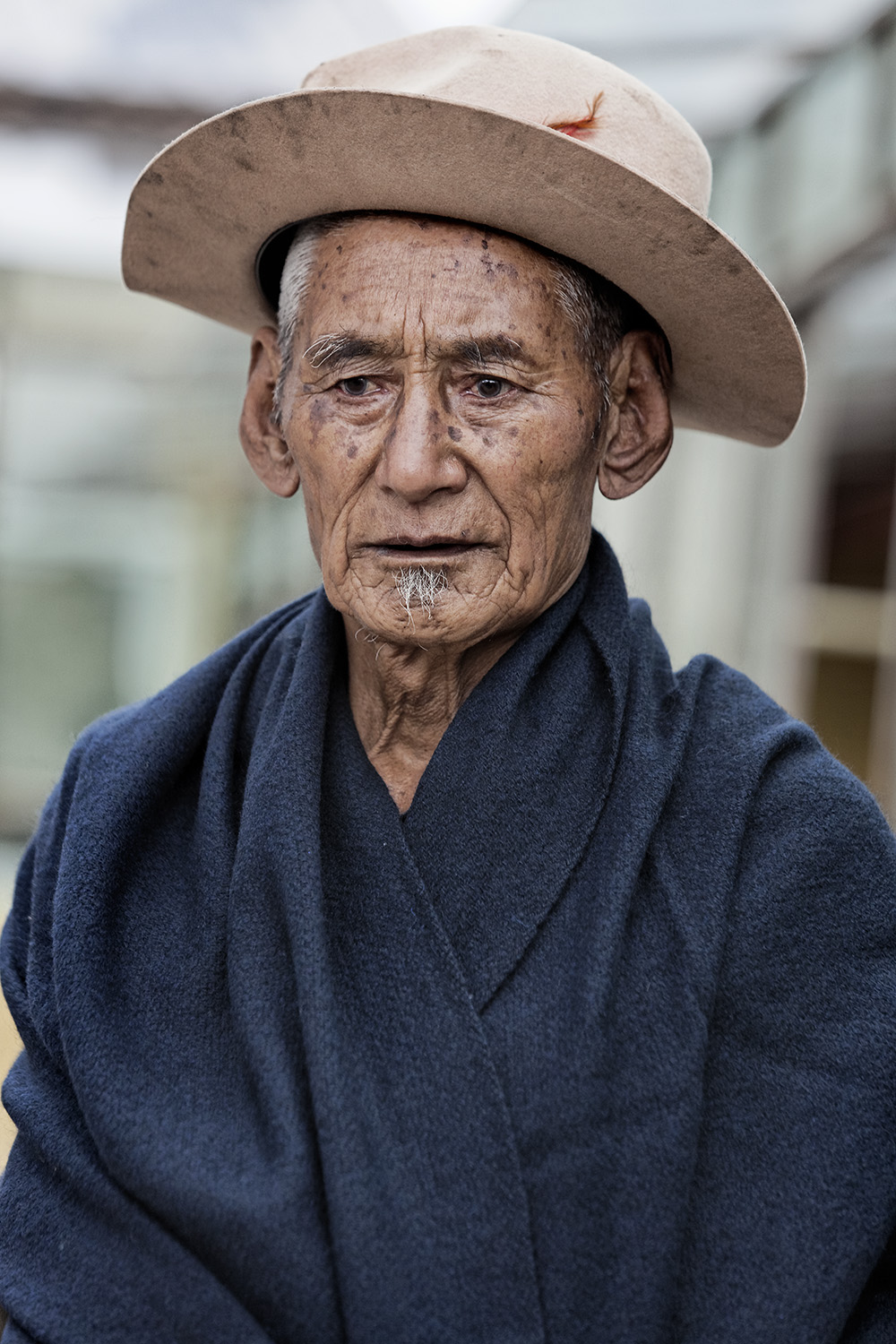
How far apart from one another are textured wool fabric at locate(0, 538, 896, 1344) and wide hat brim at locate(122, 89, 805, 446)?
484mm

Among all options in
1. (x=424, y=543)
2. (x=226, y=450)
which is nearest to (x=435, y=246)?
(x=424, y=543)

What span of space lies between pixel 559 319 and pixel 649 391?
→ 11.0 inches

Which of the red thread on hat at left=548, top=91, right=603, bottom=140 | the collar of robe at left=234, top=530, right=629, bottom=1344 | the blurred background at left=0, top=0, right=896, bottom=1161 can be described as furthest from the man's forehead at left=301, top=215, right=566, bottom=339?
the blurred background at left=0, top=0, right=896, bottom=1161

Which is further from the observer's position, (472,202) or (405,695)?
(405,695)

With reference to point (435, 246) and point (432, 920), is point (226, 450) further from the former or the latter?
point (432, 920)

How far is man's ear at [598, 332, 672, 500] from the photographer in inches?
81.5

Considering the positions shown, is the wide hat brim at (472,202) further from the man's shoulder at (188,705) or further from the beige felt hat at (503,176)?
the man's shoulder at (188,705)

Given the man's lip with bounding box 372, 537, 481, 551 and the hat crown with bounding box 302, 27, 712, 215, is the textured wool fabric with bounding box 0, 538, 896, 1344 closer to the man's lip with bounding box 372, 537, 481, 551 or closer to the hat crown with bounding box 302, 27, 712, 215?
the man's lip with bounding box 372, 537, 481, 551

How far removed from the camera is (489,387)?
1878 millimetres

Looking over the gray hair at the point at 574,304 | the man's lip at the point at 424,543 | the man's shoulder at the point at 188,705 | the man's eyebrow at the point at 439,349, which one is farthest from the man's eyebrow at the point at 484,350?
the man's shoulder at the point at 188,705

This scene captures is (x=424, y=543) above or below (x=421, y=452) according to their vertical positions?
below

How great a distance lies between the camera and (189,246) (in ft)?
6.96

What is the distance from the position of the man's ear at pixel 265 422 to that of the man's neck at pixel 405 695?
0.29 m

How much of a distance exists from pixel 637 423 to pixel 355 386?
1.60ft
